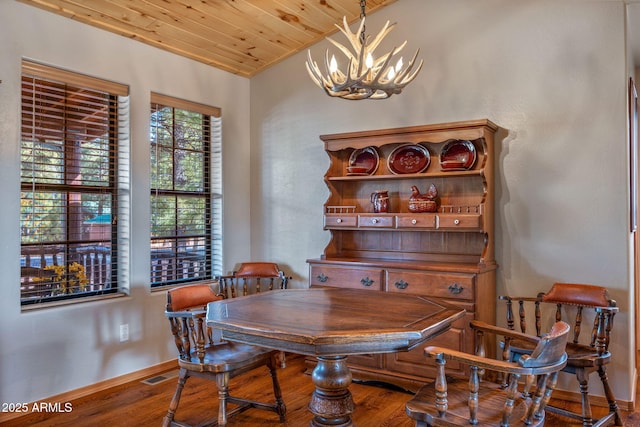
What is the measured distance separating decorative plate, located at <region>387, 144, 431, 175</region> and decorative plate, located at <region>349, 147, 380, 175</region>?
126 mm

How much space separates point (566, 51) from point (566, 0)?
342 mm

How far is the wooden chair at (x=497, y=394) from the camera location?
169 cm

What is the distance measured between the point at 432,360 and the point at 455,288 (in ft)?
1.67

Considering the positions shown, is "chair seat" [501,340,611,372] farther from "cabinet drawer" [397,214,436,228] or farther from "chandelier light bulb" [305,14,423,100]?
"chandelier light bulb" [305,14,423,100]

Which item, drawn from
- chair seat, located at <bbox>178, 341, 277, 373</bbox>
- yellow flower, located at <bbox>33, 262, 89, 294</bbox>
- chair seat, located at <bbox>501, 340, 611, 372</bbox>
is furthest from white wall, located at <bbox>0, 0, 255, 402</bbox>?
chair seat, located at <bbox>501, 340, 611, 372</bbox>

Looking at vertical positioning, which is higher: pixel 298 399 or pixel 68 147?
pixel 68 147

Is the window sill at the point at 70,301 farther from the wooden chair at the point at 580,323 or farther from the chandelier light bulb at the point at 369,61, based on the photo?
the wooden chair at the point at 580,323

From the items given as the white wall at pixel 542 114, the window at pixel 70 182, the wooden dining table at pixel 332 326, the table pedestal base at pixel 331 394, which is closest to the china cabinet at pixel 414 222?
the white wall at pixel 542 114

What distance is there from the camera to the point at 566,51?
3.15 metres

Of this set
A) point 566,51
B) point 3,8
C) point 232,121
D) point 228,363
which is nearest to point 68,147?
point 3,8

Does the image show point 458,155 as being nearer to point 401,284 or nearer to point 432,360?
point 401,284

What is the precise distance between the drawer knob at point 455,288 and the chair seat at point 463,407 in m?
0.97

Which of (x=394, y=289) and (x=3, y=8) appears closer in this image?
(x=3, y=8)

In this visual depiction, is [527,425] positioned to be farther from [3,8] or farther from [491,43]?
[3,8]
